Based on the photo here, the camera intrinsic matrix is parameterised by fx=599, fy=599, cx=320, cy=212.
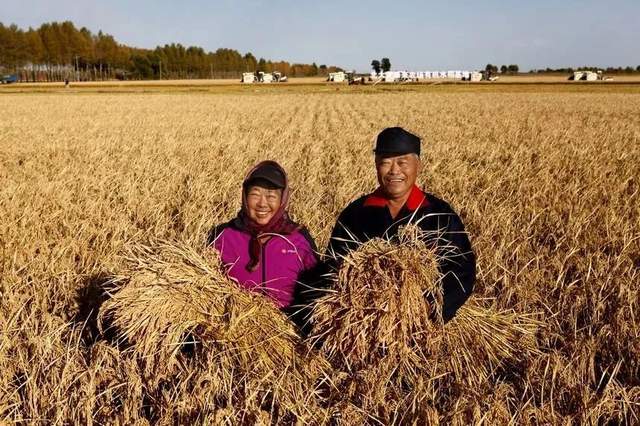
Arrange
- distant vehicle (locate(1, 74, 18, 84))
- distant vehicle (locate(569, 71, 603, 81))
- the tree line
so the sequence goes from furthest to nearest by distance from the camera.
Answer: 1. the tree line
2. distant vehicle (locate(1, 74, 18, 84))
3. distant vehicle (locate(569, 71, 603, 81))

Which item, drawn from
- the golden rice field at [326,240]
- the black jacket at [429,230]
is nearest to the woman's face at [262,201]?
the black jacket at [429,230]

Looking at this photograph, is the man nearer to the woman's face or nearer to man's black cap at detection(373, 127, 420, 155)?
man's black cap at detection(373, 127, 420, 155)

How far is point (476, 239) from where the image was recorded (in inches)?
162

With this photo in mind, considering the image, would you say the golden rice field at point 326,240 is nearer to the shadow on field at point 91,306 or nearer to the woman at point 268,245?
the shadow on field at point 91,306

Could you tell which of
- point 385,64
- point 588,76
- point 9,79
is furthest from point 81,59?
point 588,76

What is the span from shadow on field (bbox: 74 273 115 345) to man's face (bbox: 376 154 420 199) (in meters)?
1.40

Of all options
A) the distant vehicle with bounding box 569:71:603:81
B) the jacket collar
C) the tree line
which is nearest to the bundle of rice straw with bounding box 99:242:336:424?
the jacket collar

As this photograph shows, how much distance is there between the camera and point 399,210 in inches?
119

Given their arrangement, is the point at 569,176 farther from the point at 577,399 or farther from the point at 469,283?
the point at 577,399

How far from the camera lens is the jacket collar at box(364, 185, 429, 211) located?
2.97 meters

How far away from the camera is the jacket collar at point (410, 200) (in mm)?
2971

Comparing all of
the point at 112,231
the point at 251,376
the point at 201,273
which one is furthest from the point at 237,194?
the point at 251,376

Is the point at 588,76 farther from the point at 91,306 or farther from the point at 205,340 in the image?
the point at 205,340

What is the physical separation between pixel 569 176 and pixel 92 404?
598 centimetres
